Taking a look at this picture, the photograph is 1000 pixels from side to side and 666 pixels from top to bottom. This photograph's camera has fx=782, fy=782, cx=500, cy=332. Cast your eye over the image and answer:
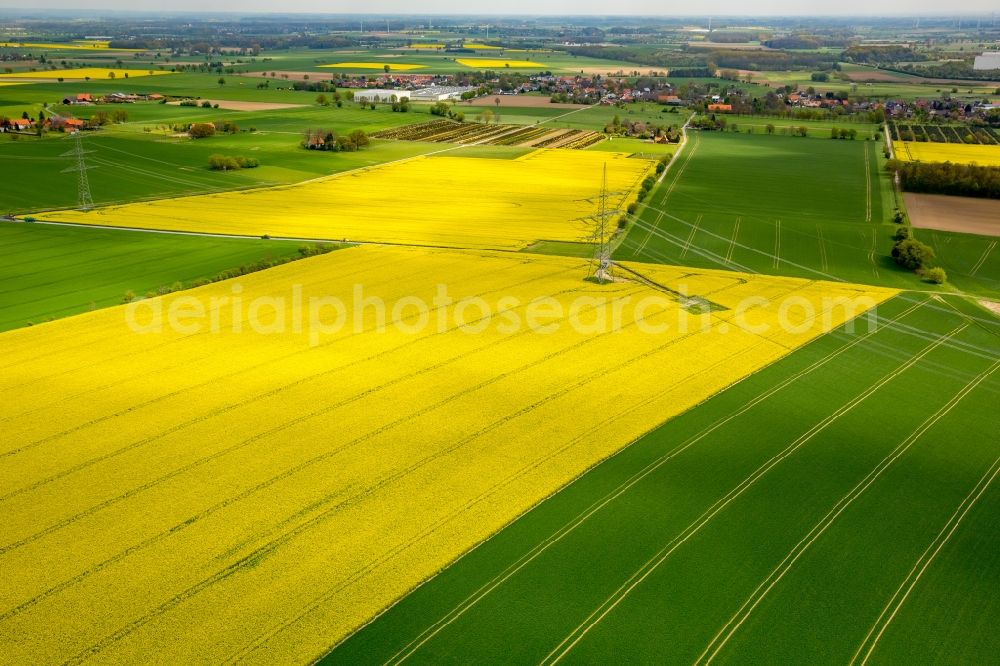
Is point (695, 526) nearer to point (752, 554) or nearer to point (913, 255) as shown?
point (752, 554)

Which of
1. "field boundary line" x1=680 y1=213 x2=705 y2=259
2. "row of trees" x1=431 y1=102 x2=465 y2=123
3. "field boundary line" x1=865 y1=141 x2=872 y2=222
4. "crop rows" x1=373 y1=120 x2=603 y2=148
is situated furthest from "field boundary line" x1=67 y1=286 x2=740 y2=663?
"row of trees" x1=431 y1=102 x2=465 y2=123

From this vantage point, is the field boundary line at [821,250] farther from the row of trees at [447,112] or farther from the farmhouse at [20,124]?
the farmhouse at [20,124]

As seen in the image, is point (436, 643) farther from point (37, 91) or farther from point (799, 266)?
point (37, 91)

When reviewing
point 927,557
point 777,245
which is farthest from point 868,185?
point 927,557

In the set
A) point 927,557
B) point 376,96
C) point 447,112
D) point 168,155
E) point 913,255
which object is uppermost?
point 376,96

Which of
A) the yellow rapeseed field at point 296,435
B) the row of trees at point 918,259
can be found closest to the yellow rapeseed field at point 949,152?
the row of trees at point 918,259

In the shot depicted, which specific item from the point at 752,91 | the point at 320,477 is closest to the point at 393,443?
the point at 320,477
